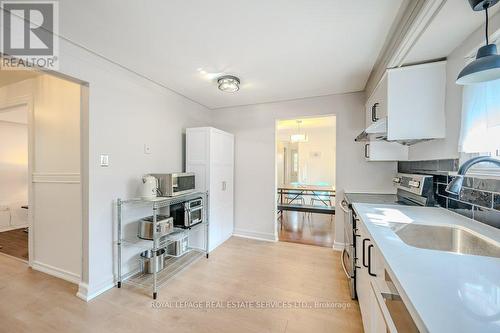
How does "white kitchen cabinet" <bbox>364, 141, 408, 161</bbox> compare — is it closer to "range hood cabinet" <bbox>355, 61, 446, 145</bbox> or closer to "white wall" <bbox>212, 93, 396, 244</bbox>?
"white wall" <bbox>212, 93, 396, 244</bbox>

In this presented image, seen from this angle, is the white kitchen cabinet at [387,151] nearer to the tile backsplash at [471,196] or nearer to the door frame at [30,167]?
the tile backsplash at [471,196]

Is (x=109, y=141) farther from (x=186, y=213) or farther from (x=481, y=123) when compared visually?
(x=481, y=123)

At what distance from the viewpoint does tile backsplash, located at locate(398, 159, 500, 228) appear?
1.16 m

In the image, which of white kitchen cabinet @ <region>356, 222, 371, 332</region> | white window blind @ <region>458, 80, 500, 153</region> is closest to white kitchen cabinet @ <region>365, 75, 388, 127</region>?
white window blind @ <region>458, 80, 500, 153</region>

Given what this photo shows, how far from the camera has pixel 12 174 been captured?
159 inches

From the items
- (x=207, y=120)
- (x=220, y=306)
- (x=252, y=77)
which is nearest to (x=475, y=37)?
(x=252, y=77)

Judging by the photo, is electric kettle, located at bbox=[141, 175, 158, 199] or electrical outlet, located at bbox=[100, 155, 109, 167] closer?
electrical outlet, located at bbox=[100, 155, 109, 167]

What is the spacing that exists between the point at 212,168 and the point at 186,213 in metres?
0.78

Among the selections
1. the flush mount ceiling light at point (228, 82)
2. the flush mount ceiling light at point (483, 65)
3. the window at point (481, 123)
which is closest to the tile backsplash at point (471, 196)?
the window at point (481, 123)

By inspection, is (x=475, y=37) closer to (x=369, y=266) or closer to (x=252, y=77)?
(x=369, y=266)

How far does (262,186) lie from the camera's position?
3.64m

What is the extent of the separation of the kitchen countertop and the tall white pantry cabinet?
2.39 meters

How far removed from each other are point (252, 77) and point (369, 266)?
2294mm

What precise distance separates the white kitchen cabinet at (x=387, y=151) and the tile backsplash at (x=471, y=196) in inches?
17.0
